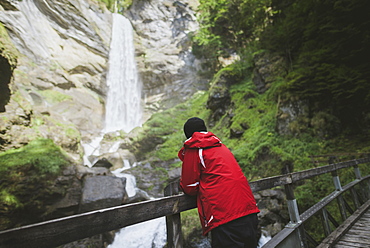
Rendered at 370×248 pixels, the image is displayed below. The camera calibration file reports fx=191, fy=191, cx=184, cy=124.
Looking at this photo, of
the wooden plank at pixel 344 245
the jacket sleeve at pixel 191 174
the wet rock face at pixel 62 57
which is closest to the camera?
the jacket sleeve at pixel 191 174

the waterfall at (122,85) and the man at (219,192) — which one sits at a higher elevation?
the waterfall at (122,85)

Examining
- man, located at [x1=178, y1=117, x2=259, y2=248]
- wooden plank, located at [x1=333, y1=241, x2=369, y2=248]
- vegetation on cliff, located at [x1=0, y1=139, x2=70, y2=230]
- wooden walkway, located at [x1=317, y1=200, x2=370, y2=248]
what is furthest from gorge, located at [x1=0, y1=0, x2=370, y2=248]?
man, located at [x1=178, y1=117, x2=259, y2=248]

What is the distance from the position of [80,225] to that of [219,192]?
3.57ft

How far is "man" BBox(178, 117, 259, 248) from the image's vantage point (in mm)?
1674

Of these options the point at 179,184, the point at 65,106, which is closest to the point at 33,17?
the point at 65,106

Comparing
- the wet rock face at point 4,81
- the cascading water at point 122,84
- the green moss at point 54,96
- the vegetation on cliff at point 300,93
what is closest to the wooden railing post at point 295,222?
the vegetation on cliff at point 300,93

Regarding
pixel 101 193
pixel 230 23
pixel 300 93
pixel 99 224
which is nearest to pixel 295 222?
pixel 99 224

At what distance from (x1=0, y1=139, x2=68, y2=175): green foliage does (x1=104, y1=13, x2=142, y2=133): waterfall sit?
15.5 m

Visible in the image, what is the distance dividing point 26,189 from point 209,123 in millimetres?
13094

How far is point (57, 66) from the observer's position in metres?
20.9

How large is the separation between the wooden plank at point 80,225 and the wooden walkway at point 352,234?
294 centimetres

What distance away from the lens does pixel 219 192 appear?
1.71m

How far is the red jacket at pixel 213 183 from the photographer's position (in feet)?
5.51

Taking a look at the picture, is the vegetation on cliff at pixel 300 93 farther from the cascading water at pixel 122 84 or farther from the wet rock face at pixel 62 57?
the cascading water at pixel 122 84
